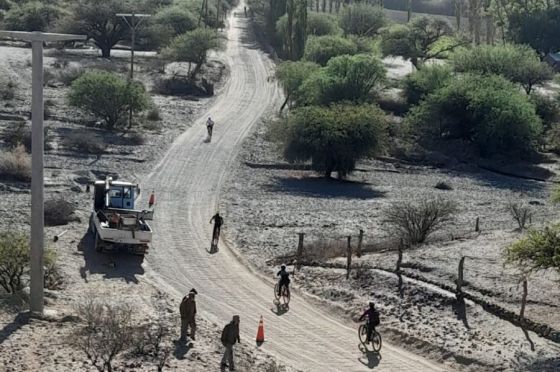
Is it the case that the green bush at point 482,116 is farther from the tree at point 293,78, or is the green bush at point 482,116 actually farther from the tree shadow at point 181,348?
the tree shadow at point 181,348

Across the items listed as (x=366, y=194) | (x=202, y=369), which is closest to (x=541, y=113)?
(x=366, y=194)

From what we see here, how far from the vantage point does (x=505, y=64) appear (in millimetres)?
81750

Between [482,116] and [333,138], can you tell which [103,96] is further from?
[482,116]

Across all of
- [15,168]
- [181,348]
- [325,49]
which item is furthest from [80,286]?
[325,49]

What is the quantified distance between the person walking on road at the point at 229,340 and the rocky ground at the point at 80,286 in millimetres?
337

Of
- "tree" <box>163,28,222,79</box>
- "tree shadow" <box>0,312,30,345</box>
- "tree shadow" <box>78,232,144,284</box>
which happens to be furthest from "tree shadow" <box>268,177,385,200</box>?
"tree" <box>163,28,222,79</box>

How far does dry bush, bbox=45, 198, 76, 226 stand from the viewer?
34.4 m

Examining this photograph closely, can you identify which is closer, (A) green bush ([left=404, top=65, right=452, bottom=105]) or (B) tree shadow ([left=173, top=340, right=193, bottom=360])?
(B) tree shadow ([left=173, top=340, right=193, bottom=360])

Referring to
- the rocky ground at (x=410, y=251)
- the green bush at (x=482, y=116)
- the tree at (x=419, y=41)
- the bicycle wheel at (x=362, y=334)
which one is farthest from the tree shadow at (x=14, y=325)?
the tree at (x=419, y=41)

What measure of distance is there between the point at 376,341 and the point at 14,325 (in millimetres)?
7584

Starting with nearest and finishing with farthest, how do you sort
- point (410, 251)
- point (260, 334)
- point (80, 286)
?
point (260, 334)
point (80, 286)
point (410, 251)

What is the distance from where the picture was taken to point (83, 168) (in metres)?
47.5

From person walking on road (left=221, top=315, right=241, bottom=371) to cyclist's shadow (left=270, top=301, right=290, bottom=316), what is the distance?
194 inches

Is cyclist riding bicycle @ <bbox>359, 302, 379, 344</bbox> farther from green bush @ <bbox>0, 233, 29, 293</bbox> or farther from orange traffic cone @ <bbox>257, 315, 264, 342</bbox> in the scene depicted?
green bush @ <bbox>0, 233, 29, 293</bbox>
